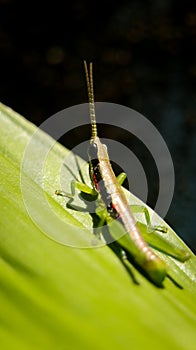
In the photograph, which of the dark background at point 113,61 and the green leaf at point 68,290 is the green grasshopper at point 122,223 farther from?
the dark background at point 113,61

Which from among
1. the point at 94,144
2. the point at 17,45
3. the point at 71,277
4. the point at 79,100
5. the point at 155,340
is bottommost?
the point at 155,340

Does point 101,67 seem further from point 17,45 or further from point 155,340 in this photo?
point 155,340

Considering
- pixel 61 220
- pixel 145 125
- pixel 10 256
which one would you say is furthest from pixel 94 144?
pixel 145 125

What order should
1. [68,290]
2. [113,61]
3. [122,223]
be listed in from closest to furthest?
1. [68,290]
2. [122,223]
3. [113,61]

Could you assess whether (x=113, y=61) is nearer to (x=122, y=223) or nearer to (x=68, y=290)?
(x=122, y=223)

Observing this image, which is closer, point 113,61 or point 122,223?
point 122,223

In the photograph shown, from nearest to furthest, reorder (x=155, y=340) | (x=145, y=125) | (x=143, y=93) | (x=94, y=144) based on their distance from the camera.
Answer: (x=155, y=340) → (x=94, y=144) → (x=145, y=125) → (x=143, y=93)

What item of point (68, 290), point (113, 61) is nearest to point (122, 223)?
point (68, 290)
